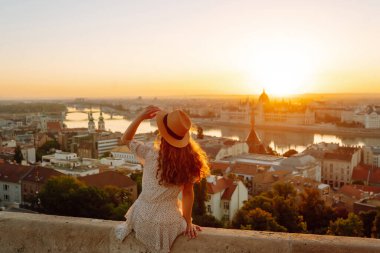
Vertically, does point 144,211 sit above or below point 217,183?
above

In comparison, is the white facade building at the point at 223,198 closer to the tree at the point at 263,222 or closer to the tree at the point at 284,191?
the tree at the point at 284,191

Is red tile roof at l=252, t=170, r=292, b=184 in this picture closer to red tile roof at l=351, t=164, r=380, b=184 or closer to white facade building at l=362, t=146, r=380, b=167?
red tile roof at l=351, t=164, r=380, b=184

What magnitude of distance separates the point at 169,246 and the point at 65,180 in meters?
9.11

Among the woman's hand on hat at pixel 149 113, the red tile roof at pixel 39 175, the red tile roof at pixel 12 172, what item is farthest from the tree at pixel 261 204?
the woman's hand on hat at pixel 149 113

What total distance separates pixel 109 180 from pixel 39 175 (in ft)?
6.79

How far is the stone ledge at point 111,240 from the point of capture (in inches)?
44.9

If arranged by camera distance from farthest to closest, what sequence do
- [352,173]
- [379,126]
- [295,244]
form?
[379,126], [352,173], [295,244]

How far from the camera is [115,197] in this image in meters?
9.81

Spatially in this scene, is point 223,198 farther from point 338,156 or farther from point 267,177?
point 338,156

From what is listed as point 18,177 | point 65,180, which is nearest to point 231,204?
point 65,180

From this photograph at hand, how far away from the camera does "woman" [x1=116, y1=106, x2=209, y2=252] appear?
1238 millimetres

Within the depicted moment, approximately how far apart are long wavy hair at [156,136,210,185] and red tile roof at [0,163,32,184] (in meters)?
11.8

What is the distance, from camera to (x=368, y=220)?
28.0 feet

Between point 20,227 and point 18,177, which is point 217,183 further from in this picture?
point 20,227
